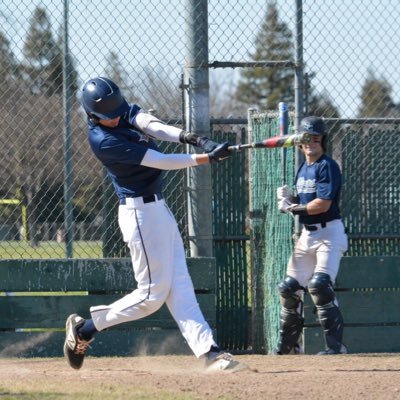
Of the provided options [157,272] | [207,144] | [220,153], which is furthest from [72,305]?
[220,153]

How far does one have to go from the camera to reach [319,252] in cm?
787

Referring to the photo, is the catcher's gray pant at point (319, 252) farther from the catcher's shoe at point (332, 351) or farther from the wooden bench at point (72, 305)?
the wooden bench at point (72, 305)

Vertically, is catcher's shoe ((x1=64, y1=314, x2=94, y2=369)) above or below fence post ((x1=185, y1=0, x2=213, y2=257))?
below

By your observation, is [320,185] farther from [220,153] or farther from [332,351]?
[220,153]

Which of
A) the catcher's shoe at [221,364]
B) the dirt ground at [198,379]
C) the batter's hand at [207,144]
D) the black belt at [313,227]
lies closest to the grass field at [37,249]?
the dirt ground at [198,379]

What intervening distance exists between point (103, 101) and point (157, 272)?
1.24 meters

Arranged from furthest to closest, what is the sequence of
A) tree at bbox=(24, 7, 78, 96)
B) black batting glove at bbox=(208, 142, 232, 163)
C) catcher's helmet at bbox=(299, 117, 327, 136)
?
tree at bbox=(24, 7, 78, 96) → catcher's helmet at bbox=(299, 117, 327, 136) → black batting glove at bbox=(208, 142, 232, 163)

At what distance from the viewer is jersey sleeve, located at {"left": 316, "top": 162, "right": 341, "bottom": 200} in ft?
25.3

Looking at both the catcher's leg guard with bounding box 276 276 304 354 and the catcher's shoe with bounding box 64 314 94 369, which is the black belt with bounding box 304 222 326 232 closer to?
the catcher's leg guard with bounding box 276 276 304 354

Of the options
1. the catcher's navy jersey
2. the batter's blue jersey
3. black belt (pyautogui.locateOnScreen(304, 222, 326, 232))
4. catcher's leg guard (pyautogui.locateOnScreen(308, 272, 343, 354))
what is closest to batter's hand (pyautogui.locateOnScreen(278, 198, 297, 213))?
the catcher's navy jersey

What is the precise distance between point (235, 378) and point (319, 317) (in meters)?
1.74

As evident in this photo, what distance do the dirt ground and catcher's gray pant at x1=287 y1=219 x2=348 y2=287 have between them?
69 cm

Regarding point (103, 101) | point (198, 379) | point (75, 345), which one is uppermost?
point (103, 101)

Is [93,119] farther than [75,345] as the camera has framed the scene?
No
